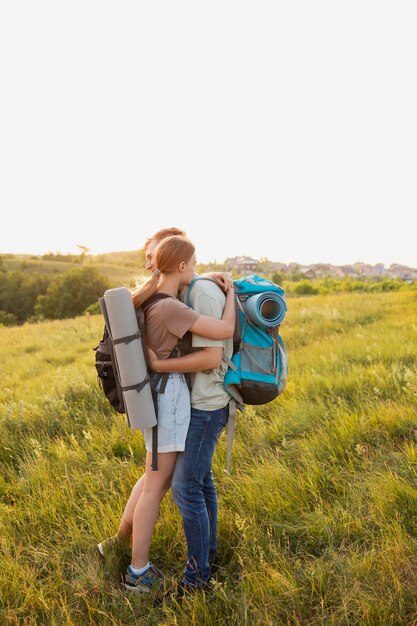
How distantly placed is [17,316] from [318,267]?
5709 centimetres

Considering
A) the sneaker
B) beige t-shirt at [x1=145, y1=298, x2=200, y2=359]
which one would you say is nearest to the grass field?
the sneaker

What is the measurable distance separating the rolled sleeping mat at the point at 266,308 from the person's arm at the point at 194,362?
29 cm

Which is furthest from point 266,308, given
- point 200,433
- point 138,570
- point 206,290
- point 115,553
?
point 115,553

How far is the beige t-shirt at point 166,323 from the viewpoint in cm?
266

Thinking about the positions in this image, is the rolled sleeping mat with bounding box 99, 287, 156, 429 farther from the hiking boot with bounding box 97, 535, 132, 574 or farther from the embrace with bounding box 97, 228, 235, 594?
the hiking boot with bounding box 97, 535, 132, 574

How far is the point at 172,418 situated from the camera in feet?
9.16

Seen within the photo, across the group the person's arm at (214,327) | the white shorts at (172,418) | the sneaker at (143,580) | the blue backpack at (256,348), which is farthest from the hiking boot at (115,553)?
the person's arm at (214,327)

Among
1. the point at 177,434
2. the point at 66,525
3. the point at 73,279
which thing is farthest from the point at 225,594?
the point at 73,279

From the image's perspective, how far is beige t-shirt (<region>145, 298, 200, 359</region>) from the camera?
2.66 m

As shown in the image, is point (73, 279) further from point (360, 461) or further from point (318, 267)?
point (360, 461)

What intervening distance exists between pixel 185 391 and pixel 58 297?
6218cm

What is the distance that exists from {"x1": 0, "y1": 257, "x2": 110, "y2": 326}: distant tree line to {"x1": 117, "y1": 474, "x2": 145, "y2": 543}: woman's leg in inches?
2139

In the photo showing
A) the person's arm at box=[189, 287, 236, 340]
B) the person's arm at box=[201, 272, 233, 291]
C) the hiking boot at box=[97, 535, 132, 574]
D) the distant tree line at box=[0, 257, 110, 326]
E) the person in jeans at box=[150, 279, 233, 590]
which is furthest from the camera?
the distant tree line at box=[0, 257, 110, 326]

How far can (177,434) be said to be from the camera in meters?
2.79
